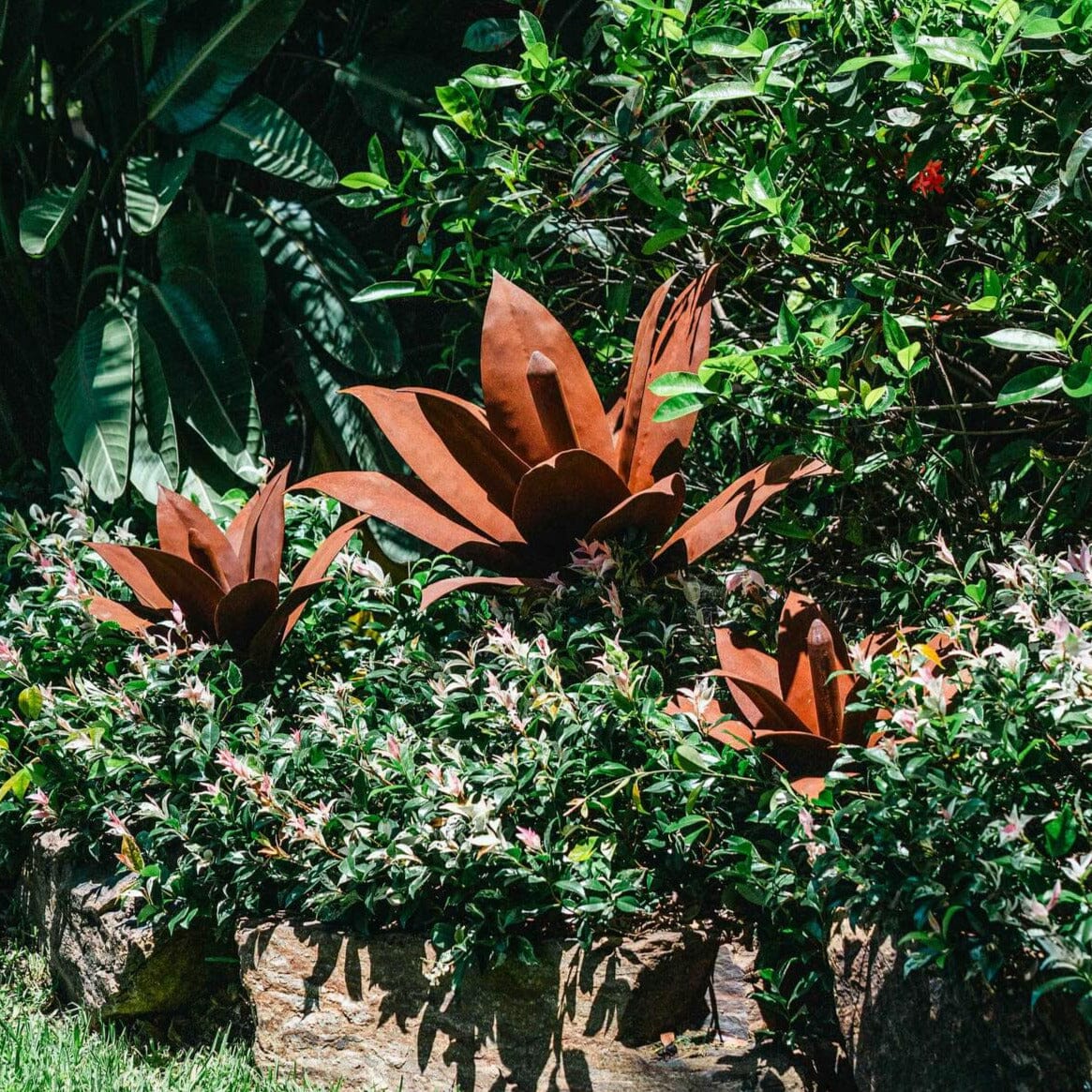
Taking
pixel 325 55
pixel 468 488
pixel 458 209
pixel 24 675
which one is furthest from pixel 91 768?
pixel 325 55

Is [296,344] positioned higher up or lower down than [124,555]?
higher up

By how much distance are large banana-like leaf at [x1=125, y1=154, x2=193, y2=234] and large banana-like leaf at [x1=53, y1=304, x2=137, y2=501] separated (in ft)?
1.14

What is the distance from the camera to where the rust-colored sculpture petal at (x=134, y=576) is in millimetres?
2953

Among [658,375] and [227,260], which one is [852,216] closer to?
[658,375]

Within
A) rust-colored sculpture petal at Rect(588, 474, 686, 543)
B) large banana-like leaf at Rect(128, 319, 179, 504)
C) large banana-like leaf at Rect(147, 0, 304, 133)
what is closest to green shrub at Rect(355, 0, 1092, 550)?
rust-colored sculpture petal at Rect(588, 474, 686, 543)

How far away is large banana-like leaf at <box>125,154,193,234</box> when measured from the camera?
416 centimetres

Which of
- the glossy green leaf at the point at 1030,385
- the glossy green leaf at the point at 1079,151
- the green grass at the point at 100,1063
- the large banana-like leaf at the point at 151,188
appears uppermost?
the large banana-like leaf at the point at 151,188

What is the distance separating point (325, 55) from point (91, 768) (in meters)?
3.93

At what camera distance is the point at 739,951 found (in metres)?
2.29

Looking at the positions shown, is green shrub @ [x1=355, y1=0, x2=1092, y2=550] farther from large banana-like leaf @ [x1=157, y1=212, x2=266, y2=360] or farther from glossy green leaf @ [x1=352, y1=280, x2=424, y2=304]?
large banana-like leaf @ [x1=157, y1=212, x2=266, y2=360]

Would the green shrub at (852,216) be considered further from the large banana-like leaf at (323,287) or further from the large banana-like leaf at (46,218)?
the large banana-like leaf at (46,218)

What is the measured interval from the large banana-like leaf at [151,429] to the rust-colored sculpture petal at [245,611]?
116 centimetres

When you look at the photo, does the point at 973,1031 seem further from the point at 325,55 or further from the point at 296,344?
the point at 325,55

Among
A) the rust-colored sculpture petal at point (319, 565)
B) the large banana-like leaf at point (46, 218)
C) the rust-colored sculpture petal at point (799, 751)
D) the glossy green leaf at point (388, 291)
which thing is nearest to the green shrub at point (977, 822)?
the rust-colored sculpture petal at point (799, 751)
